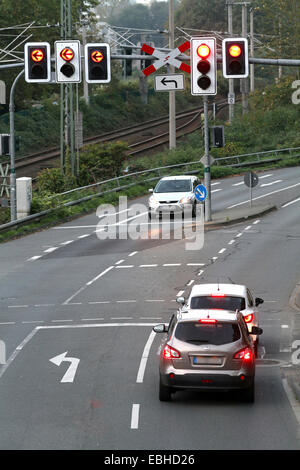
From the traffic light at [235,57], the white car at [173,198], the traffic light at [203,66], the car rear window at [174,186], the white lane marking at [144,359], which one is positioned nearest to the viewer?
the white lane marking at [144,359]

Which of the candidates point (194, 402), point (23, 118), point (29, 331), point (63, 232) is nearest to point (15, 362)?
point (29, 331)

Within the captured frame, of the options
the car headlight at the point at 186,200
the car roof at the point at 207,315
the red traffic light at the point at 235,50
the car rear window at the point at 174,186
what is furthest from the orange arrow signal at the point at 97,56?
the car rear window at the point at 174,186

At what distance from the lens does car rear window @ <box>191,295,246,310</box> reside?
2028 cm

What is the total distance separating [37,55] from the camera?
2342cm

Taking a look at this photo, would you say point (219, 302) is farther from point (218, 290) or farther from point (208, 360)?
point (208, 360)

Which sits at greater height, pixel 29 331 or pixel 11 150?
pixel 11 150

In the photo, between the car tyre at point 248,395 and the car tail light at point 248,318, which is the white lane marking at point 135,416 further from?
the car tail light at point 248,318

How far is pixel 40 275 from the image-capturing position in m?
32.3

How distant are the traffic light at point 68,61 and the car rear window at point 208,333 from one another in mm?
8753

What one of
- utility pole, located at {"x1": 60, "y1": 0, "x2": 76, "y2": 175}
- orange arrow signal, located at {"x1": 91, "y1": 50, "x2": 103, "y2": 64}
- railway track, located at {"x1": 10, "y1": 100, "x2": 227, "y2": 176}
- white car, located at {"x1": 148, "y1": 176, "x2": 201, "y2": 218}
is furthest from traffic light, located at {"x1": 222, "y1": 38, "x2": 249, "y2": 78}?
railway track, located at {"x1": 10, "y1": 100, "x2": 227, "y2": 176}

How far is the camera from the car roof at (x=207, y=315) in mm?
16906

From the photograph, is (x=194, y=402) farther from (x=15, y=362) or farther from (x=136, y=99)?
(x=136, y=99)

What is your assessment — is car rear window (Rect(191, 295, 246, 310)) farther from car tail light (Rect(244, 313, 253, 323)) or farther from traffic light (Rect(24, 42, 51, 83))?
traffic light (Rect(24, 42, 51, 83))

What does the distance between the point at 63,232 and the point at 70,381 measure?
24.9 meters
